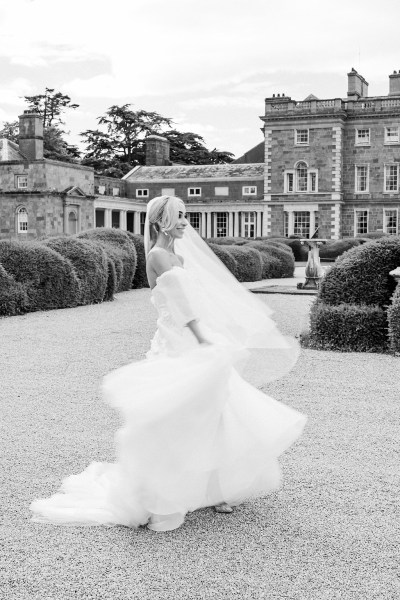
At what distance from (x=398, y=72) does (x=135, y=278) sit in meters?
35.4

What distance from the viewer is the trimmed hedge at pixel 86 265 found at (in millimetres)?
14296

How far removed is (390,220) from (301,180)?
5895 mm

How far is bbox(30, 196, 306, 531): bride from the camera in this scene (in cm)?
344

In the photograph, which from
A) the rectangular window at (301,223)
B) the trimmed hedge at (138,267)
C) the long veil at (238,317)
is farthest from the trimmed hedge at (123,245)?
the rectangular window at (301,223)

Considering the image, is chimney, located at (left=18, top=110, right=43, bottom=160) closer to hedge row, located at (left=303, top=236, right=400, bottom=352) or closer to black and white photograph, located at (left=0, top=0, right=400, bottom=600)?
black and white photograph, located at (left=0, top=0, right=400, bottom=600)

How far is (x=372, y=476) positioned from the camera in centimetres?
426

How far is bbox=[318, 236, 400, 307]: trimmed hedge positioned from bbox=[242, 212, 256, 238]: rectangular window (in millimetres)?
40477

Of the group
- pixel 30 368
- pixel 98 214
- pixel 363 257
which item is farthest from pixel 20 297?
pixel 98 214

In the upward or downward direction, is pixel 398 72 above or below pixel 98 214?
above

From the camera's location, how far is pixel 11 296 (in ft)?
40.5

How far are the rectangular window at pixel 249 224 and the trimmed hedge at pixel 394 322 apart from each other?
41326 mm

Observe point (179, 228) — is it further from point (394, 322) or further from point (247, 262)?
point (247, 262)

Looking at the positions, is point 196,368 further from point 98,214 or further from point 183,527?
point 98,214

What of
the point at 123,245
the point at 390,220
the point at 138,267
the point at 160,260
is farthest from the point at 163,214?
the point at 390,220
